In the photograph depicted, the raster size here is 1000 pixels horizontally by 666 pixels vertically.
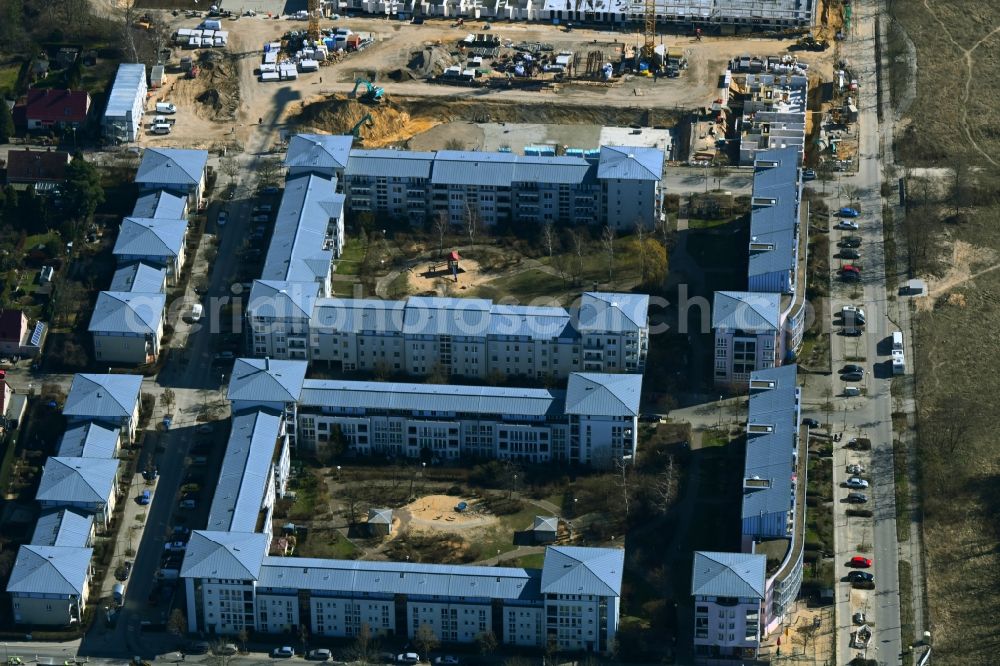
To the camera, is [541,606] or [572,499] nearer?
[541,606]

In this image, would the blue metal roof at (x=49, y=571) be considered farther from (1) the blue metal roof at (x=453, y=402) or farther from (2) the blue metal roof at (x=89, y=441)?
(1) the blue metal roof at (x=453, y=402)

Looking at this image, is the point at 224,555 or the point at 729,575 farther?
the point at 224,555

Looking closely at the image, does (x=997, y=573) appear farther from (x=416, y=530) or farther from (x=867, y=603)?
(x=416, y=530)

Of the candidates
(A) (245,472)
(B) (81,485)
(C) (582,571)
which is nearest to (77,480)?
(B) (81,485)

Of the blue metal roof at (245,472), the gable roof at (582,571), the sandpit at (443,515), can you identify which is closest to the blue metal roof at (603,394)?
the sandpit at (443,515)

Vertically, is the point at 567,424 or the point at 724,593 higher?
the point at 567,424

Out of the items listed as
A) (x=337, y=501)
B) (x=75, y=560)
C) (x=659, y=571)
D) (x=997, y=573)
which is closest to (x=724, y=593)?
(x=659, y=571)

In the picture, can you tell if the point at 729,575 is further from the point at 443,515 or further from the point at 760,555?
the point at 443,515
